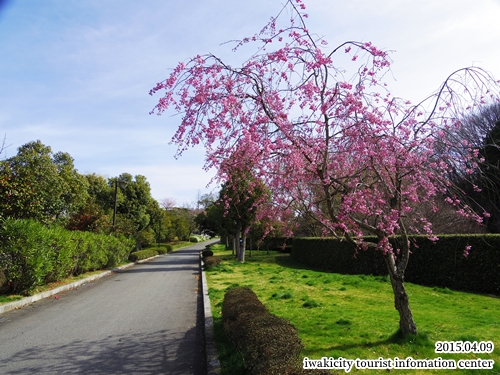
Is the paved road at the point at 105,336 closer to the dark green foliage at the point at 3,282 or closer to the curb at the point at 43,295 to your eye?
the curb at the point at 43,295

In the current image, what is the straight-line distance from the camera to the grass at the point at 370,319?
17.6 ft

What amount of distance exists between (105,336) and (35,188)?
958 cm

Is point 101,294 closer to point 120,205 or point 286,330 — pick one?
point 286,330

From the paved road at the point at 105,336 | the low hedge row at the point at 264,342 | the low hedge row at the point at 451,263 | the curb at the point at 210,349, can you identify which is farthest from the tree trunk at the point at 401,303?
the low hedge row at the point at 451,263

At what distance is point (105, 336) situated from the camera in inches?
284

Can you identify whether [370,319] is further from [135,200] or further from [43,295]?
[135,200]

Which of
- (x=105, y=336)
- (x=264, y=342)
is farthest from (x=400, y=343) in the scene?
(x=105, y=336)

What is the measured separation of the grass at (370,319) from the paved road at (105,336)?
26.5 inches

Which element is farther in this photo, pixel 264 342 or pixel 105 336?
pixel 105 336

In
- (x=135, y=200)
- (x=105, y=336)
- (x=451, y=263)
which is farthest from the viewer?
(x=135, y=200)

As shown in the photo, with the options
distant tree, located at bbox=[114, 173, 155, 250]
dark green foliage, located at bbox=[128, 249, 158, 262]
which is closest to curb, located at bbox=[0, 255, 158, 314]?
dark green foliage, located at bbox=[128, 249, 158, 262]

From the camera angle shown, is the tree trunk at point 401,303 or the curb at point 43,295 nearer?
the tree trunk at point 401,303

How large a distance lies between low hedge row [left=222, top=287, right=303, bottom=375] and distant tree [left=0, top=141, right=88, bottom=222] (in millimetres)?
10753

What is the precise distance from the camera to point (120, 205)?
39594mm
